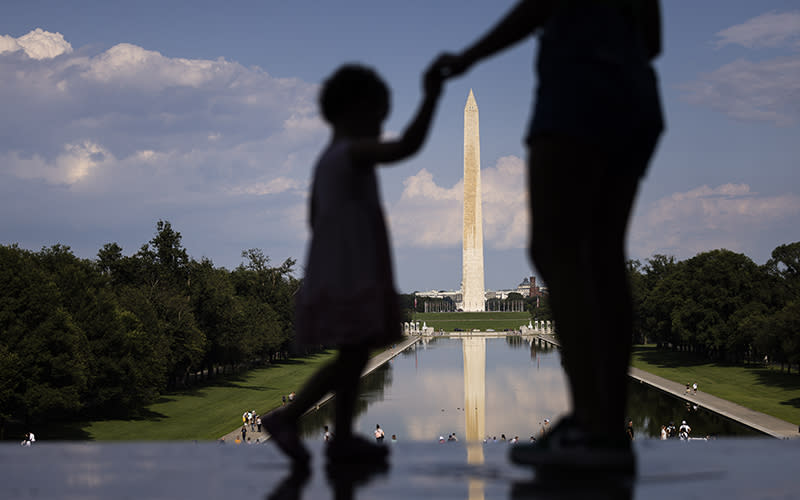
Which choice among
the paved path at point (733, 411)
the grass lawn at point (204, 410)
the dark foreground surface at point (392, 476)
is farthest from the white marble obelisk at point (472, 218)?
the dark foreground surface at point (392, 476)

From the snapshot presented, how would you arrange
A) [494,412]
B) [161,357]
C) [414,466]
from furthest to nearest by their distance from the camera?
[161,357] < [494,412] < [414,466]

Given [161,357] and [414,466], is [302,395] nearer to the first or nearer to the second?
[414,466]

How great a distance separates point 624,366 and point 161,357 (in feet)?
126

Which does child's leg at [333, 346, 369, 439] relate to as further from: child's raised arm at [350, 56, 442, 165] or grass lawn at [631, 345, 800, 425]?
grass lawn at [631, 345, 800, 425]

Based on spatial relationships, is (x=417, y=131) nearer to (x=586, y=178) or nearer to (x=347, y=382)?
(x=586, y=178)

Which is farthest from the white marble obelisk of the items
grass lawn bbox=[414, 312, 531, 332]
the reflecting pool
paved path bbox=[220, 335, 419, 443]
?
the reflecting pool

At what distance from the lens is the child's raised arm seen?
11.0 ft

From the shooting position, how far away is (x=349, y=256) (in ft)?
11.1

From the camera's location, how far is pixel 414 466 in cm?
384

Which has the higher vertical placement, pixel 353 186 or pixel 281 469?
pixel 353 186

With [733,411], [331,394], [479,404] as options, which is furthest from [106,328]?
[733,411]

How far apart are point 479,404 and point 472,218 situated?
59.3 m

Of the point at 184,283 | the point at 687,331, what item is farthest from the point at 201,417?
the point at 687,331

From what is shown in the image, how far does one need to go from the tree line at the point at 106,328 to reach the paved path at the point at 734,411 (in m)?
24.1
